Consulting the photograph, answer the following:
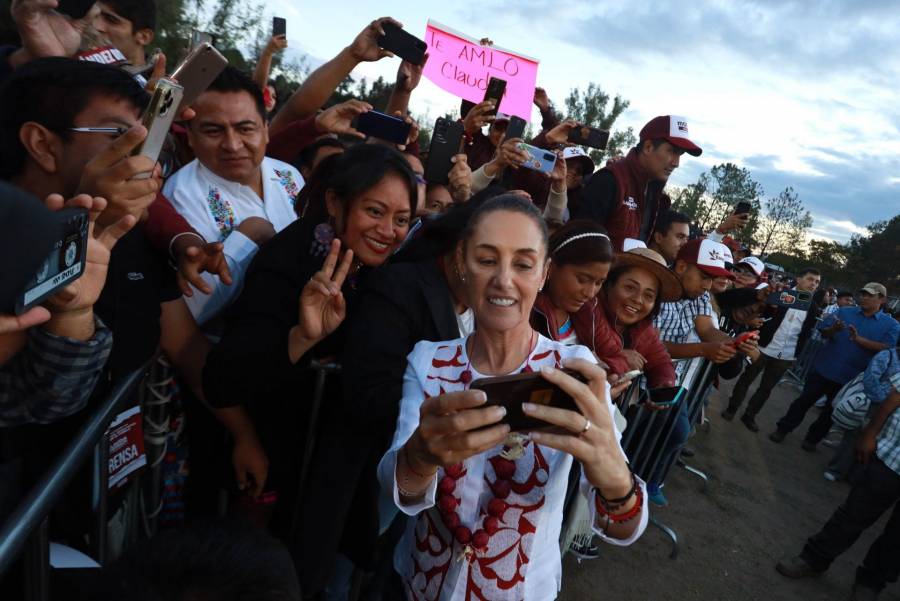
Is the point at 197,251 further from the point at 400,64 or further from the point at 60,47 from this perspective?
the point at 400,64

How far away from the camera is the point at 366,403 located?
177 centimetres

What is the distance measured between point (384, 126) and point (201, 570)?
280cm

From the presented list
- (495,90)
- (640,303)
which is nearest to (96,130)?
(640,303)

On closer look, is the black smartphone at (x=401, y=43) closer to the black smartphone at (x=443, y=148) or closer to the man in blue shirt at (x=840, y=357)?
the black smartphone at (x=443, y=148)

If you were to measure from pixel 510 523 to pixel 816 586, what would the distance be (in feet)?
12.9

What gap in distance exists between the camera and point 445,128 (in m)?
3.49

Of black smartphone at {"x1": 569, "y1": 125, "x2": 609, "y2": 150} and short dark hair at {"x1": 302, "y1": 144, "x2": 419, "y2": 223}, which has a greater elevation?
black smartphone at {"x1": 569, "y1": 125, "x2": 609, "y2": 150}

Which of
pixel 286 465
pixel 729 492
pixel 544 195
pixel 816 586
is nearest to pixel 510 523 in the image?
pixel 286 465

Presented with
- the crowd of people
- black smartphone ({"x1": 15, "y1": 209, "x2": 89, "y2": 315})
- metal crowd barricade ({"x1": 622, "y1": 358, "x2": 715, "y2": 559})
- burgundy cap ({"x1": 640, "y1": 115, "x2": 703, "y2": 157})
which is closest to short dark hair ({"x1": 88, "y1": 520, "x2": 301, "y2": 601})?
the crowd of people

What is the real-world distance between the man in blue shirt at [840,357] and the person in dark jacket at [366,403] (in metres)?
7.28

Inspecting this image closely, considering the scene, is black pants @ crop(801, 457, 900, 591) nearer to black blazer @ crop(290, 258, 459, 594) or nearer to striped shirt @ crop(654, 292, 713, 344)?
striped shirt @ crop(654, 292, 713, 344)

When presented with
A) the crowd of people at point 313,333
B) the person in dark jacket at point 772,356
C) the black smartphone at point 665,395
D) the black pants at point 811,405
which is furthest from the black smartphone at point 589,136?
the black pants at point 811,405

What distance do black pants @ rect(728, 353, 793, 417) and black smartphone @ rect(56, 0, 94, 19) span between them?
8.43 m

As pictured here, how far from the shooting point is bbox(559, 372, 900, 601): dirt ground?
368cm
